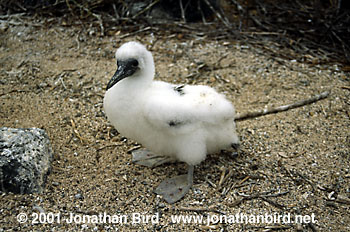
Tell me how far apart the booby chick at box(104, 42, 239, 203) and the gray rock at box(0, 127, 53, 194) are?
61 cm

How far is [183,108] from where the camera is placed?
8.88ft

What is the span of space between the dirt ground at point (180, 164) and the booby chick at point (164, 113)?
0.29 metres

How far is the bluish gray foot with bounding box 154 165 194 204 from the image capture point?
9.30ft

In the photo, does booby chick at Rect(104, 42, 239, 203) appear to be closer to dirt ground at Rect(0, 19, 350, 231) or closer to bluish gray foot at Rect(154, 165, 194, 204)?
bluish gray foot at Rect(154, 165, 194, 204)

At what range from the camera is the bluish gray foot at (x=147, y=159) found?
10.6 feet

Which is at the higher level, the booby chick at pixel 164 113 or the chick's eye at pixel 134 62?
the chick's eye at pixel 134 62

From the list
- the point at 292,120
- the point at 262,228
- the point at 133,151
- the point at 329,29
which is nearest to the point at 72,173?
the point at 133,151

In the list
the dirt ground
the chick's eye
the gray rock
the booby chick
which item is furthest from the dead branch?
the gray rock

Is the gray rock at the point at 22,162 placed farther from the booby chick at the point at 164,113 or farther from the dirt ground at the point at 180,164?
the booby chick at the point at 164,113

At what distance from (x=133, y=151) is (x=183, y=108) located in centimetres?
88

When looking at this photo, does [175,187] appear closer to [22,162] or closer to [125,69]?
[125,69]

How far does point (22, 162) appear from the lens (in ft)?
8.52

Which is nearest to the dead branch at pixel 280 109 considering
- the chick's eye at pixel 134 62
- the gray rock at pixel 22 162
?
the chick's eye at pixel 134 62

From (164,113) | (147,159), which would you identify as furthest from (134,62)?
(147,159)
